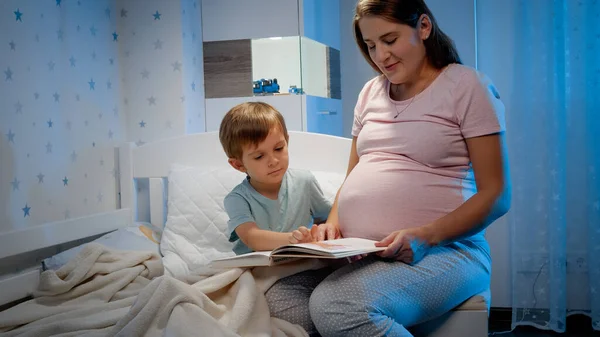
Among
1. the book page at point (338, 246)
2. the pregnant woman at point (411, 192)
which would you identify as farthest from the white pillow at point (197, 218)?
the book page at point (338, 246)

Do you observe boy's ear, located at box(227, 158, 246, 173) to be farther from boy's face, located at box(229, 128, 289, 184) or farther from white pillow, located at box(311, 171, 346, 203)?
white pillow, located at box(311, 171, 346, 203)

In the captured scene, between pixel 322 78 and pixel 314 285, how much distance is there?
1.69 m

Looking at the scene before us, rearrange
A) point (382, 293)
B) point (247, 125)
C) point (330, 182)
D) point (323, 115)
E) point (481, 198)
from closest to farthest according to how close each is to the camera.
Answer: point (382, 293), point (481, 198), point (247, 125), point (330, 182), point (323, 115)

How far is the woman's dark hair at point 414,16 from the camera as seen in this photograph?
1.48 meters

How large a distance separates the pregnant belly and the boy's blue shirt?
0.76 ft

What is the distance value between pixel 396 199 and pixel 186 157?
101 cm

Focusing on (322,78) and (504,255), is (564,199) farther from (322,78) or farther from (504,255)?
(322,78)

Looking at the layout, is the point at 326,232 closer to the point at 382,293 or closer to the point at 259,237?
the point at 259,237

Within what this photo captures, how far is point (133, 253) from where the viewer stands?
181 centimetres

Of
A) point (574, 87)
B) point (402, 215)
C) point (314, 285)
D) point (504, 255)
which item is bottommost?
point (504, 255)

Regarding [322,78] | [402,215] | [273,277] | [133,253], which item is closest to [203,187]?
[133,253]

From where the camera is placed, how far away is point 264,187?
5.62 feet

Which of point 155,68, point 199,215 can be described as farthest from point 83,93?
point 199,215

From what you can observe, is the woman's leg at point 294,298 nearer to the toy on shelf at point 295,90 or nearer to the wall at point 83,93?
the wall at point 83,93
